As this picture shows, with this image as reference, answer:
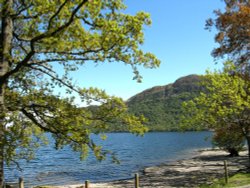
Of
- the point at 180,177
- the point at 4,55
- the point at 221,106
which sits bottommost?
the point at 180,177

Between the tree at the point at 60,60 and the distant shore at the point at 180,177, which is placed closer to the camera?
the tree at the point at 60,60

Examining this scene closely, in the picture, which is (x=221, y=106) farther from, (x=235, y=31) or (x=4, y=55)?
(x=4, y=55)

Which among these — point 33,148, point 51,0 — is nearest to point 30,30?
point 51,0

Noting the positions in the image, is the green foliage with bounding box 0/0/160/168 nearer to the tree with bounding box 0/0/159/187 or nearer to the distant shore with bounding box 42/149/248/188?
the tree with bounding box 0/0/159/187

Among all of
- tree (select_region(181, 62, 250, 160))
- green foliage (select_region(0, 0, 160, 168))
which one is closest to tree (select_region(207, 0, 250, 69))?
tree (select_region(181, 62, 250, 160))

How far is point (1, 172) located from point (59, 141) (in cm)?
269

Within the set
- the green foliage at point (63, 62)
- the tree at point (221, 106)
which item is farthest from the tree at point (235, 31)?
the green foliage at point (63, 62)

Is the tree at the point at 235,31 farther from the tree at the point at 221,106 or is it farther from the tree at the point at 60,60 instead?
the tree at the point at 60,60

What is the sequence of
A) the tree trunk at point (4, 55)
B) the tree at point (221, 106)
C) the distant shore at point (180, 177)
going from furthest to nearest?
the distant shore at point (180, 177), the tree at point (221, 106), the tree trunk at point (4, 55)

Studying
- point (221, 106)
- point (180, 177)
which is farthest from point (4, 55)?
point (180, 177)

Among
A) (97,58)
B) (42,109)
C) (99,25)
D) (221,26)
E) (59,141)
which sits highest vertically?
(221,26)

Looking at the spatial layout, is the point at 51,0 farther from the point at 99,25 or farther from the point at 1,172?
the point at 1,172

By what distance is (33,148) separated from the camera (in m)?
15.4

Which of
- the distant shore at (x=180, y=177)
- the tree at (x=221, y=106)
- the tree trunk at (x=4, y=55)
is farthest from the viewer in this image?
the distant shore at (x=180, y=177)
